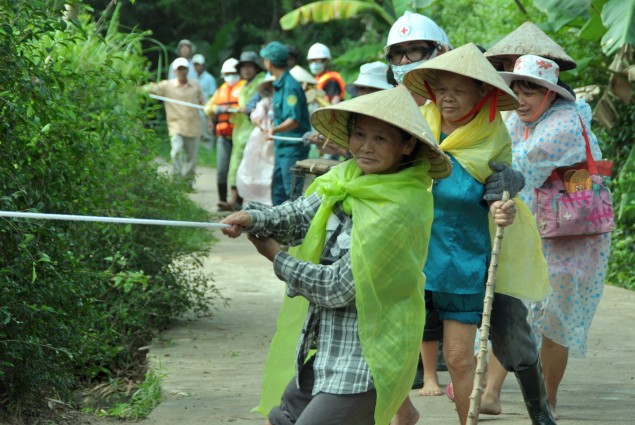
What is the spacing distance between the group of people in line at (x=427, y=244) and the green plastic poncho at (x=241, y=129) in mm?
7509

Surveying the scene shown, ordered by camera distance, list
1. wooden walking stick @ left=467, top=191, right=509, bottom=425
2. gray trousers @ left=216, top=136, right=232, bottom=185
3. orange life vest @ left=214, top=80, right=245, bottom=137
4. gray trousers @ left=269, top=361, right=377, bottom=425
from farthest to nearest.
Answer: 1. gray trousers @ left=216, top=136, right=232, bottom=185
2. orange life vest @ left=214, top=80, right=245, bottom=137
3. wooden walking stick @ left=467, top=191, right=509, bottom=425
4. gray trousers @ left=269, top=361, right=377, bottom=425

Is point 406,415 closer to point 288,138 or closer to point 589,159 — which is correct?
point 589,159

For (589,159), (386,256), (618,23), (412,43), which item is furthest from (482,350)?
(618,23)

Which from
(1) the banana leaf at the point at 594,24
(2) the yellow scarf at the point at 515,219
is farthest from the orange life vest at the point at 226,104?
(2) the yellow scarf at the point at 515,219

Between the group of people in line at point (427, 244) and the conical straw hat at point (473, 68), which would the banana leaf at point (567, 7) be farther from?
the conical straw hat at point (473, 68)

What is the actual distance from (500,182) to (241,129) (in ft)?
33.6

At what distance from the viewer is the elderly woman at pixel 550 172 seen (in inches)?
227

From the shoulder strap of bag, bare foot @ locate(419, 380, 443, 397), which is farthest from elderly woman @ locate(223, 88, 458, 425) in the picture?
bare foot @ locate(419, 380, 443, 397)

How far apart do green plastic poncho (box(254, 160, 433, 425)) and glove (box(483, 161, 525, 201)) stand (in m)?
0.84

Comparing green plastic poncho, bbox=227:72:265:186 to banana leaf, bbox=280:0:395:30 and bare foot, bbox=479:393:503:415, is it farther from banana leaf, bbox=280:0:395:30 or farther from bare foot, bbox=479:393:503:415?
bare foot, bbox=479:393:503:415

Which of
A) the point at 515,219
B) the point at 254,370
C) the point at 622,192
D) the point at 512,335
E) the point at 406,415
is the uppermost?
the point at 515,219

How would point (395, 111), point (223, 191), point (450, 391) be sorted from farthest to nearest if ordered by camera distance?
point (223, 191)
point (450, 391)
point (395, 111)

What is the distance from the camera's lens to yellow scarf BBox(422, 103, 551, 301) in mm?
5090

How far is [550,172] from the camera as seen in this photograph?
582cm
